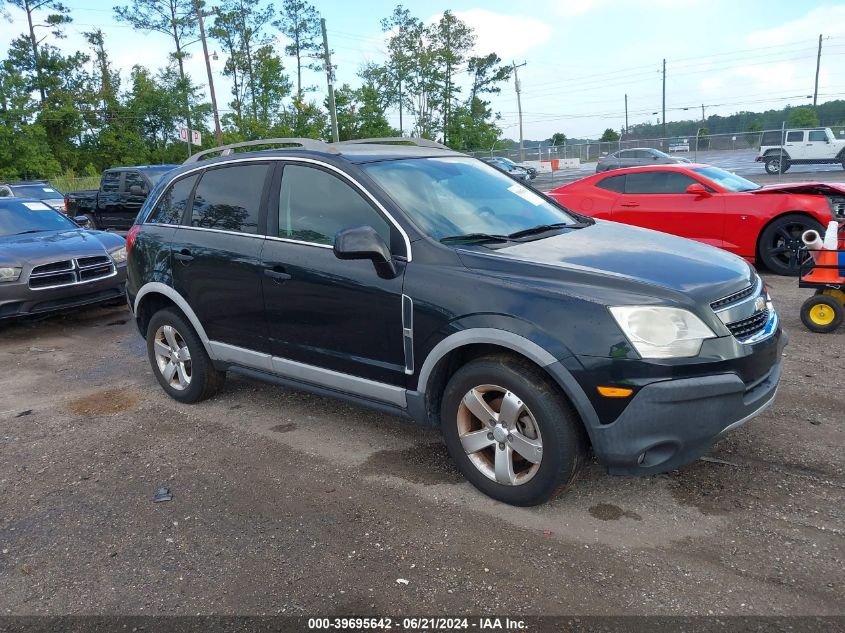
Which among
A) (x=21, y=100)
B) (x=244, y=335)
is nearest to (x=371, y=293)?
(x=244, y=335)

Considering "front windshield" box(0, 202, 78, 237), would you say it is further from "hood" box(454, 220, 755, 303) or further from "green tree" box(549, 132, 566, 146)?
"green tree" box(549, 132, 566, 146)

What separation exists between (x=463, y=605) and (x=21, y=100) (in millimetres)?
49476

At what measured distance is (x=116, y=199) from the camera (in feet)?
48.9

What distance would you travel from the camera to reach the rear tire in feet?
20.0

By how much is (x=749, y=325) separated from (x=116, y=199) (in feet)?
47.8

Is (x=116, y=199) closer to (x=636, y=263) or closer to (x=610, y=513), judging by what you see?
(x=636, y=263)

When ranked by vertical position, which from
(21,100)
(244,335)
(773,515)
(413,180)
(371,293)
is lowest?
(773,515)

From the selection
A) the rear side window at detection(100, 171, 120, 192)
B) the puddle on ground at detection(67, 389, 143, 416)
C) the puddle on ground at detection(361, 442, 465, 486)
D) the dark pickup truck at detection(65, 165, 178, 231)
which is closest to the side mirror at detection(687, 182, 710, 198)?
the puddle on ground at detection(361, 442, 465, 486)

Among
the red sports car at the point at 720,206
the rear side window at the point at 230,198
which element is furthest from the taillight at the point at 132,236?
the red sports car at the point at 720,206

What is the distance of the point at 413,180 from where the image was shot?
404 cm

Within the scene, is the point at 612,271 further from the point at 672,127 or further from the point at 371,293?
the point at 672,127

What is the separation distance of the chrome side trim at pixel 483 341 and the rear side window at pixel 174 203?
250cm

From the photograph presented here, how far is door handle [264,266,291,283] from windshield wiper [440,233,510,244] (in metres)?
1.08

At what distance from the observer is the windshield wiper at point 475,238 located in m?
3.64
